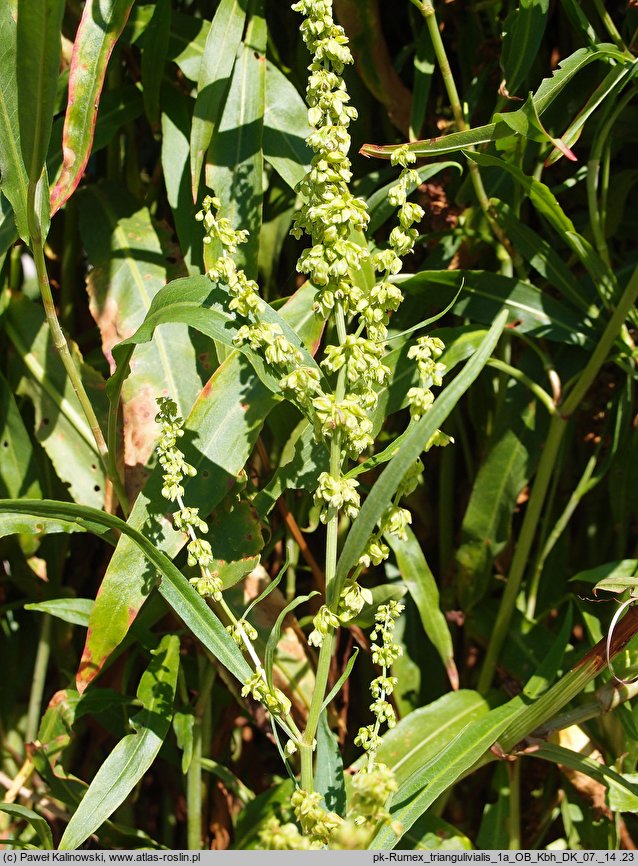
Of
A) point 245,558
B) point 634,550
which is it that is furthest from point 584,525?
point 245,558

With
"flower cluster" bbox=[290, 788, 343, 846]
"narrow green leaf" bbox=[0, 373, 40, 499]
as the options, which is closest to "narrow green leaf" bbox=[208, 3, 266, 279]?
"narrow green leaf" bbox=[0, 373, 40, 499]

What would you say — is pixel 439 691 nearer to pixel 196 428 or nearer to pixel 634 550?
pixel 634 550

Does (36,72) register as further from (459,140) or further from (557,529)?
(557,529)

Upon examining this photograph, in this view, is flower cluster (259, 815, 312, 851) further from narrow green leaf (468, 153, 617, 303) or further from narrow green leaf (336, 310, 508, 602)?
narrow green leaf (468, 153, 617, 303)

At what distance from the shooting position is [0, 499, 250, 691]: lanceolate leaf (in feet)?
2.08

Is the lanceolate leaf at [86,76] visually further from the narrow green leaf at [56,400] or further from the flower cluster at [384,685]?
the flower cluster at [384,685]

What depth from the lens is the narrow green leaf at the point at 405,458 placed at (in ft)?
1.75

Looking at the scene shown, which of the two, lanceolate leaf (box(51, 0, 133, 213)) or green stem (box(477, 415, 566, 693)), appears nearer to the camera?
lanceolate leaf (box(51, 0, 133, 213))

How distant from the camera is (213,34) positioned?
2.71 feet

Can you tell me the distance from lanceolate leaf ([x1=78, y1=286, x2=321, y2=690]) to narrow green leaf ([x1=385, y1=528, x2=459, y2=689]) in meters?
0.22

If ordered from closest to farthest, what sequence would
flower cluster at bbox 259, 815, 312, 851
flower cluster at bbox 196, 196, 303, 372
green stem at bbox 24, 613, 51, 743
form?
flower cluster at bbox 259, 815, 312, 851 → flower cluster at bbox 196, 196, 303, 372 → green stem at bbox 24, 613, 51, 743

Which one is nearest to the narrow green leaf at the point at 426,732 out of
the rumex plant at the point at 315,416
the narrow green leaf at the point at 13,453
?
the rumex plant at the point at 315,416

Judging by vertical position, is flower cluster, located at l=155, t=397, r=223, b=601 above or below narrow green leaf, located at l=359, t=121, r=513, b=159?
below

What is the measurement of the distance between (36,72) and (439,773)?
65 centimetres
